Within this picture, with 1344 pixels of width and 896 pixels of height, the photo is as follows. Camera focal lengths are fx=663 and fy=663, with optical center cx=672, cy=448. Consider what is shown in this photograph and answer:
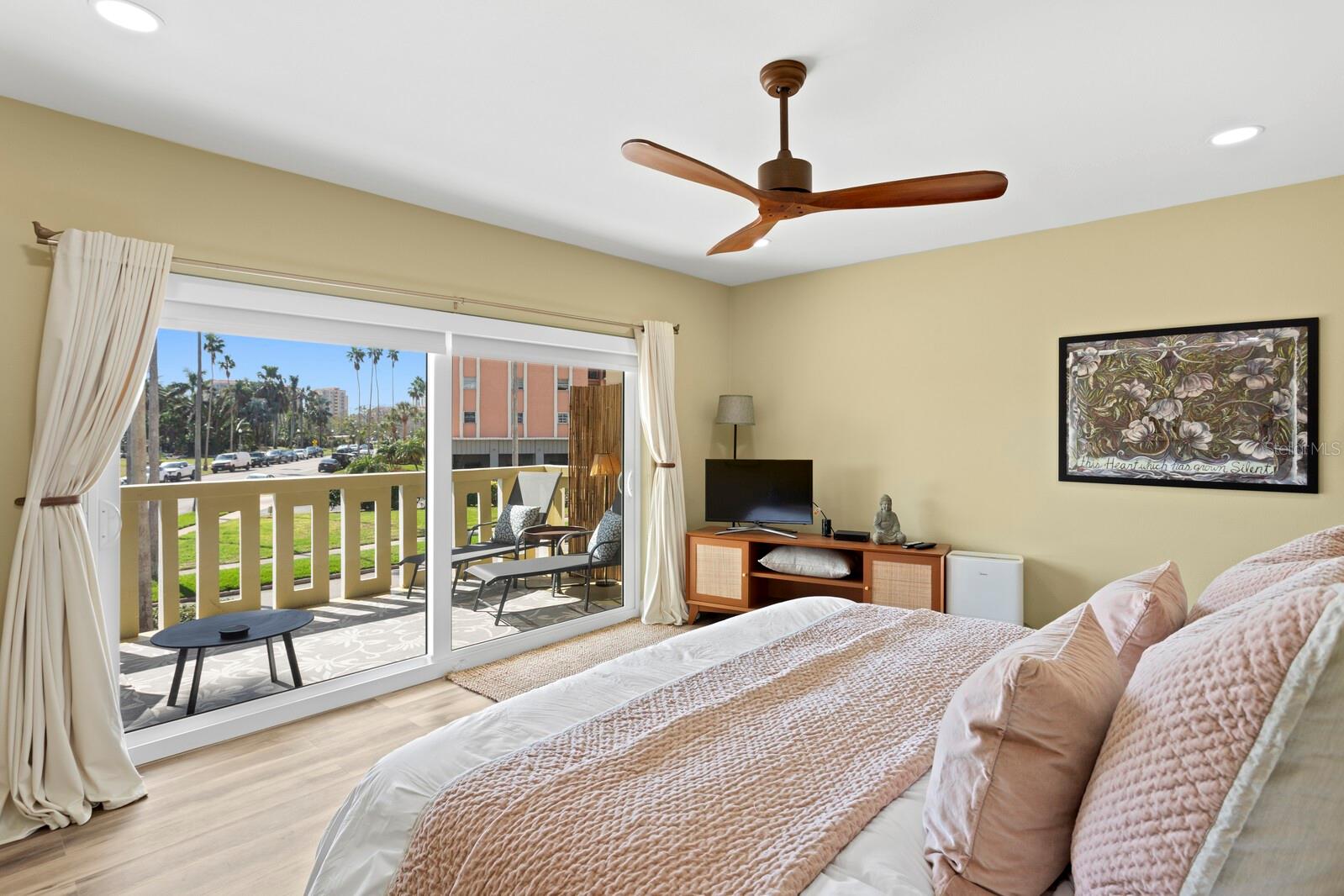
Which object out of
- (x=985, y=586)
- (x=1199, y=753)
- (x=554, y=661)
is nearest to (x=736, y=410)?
(x=985, y=586)

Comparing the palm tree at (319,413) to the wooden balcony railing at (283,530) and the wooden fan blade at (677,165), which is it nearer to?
the wooden balcony railing at (283,530)

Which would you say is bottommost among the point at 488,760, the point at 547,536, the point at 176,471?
the point at 488,760

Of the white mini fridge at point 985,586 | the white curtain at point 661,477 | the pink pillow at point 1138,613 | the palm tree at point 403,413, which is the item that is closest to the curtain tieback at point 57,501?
the palm tree at point 403,413

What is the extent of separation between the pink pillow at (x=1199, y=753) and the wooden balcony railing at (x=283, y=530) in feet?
11.2

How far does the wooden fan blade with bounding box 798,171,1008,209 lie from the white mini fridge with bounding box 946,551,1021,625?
238 centimetres

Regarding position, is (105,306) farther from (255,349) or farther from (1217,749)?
(1217,749)

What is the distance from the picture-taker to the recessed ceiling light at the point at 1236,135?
105 inches

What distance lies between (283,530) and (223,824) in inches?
55.0

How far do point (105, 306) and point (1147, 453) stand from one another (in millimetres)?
4910

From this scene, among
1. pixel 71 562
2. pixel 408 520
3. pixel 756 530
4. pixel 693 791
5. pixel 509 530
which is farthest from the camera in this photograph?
pixel 756 530

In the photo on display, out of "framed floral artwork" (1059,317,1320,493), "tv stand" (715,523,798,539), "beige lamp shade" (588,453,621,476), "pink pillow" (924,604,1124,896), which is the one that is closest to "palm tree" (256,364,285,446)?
"beige lamp shade" (588,453,621,476)

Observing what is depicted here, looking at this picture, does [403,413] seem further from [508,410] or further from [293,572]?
[293,572]

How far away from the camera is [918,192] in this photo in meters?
2.21

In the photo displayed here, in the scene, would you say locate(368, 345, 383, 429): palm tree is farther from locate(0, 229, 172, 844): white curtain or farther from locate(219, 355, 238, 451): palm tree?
locate(0, 229, 172, 844): white curtain
